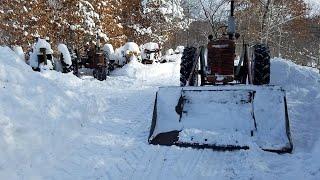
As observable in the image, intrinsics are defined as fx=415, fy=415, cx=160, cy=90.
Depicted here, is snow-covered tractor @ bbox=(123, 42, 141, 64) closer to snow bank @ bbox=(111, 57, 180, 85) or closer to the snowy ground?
snow bank @ bbox=(111, 57, 180, 85)

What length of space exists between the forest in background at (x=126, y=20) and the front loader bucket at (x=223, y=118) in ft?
52.9

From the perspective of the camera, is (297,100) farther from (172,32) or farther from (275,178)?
(172,32)

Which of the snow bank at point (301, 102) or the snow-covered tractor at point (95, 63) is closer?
the snow bank at point (301, 102)

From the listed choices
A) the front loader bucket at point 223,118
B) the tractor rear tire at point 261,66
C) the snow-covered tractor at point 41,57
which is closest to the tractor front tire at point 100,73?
the snow-covered tractor at point 41,57

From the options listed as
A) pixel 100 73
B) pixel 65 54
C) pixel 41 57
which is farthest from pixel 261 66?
pixel 65 54

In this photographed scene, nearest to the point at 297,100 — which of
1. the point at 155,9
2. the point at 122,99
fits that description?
the point at 122,99

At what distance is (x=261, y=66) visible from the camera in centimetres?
947

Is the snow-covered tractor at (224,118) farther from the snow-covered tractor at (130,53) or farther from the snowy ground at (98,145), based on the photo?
the snow-covered tractor at (130,53)

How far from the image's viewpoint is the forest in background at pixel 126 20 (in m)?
27.9

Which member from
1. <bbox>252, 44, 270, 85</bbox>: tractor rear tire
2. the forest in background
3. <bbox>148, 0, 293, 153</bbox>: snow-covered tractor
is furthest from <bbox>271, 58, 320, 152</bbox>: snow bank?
the forest in background

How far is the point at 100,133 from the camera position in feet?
25.5

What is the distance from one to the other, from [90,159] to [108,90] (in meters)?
7.45

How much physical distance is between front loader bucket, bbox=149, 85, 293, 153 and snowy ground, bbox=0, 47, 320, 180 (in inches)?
8.7

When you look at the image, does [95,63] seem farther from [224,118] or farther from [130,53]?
[224,118]
